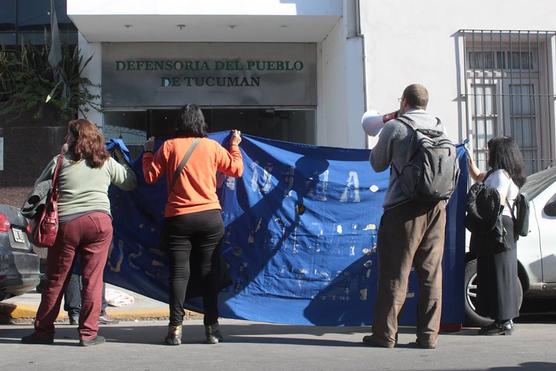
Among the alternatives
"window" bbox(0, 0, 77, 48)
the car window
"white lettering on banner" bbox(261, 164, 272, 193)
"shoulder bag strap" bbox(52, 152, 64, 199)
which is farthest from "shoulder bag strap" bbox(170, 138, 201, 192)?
"window" bbox(0, 0, 77, 48)

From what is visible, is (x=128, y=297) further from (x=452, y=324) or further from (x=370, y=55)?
(x=370, y=55)

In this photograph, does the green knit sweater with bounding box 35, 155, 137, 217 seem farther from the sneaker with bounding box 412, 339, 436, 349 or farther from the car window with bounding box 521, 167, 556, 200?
the car window with bounding box 521, 167, 556, 200

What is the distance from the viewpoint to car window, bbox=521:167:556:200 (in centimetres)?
684

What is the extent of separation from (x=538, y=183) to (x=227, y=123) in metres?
6.59

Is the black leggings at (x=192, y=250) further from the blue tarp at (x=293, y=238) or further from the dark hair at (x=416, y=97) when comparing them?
the dark hair at (x=416, y=97)

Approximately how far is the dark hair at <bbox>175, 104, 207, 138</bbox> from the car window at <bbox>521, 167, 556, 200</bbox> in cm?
333

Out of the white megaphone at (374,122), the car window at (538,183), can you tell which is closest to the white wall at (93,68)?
the white megaphone at (374,122)

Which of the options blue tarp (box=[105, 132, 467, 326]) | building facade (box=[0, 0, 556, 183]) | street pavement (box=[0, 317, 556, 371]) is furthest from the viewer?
building facade (box=[0, 0, 556, 183])

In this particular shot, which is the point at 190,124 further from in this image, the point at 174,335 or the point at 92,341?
the point at 92,341

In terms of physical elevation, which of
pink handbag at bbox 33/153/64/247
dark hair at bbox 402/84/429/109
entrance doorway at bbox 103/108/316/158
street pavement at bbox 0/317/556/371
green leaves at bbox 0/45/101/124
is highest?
green leaves at bbox 0/45/101/124

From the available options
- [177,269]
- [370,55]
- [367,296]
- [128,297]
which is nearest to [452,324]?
[367,296]

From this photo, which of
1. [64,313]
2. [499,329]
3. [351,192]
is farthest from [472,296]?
[64,313]

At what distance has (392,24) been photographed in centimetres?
1098

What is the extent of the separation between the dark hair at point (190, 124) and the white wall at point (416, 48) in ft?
19.0
